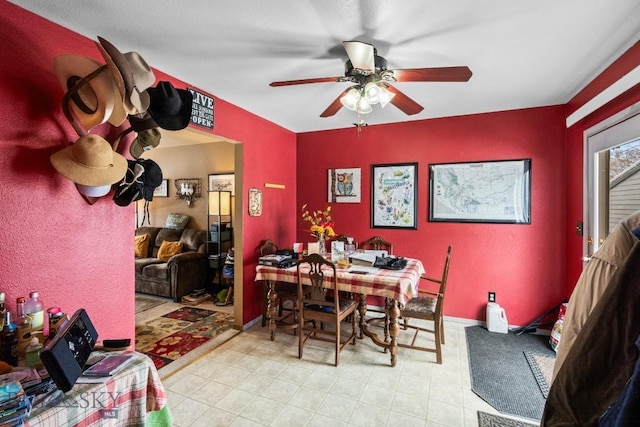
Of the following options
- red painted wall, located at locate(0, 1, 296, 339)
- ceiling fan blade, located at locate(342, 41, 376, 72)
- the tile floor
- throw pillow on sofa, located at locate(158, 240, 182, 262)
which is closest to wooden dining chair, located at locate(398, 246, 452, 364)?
the tile floor

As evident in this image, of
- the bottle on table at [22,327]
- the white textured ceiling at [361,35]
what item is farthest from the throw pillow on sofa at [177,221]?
the bottle on table at [22,327]

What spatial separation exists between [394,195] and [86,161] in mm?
3024

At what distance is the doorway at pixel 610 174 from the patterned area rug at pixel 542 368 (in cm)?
98

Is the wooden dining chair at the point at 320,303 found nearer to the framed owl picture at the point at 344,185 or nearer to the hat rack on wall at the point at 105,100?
the framed owl picture at the point at 344,185

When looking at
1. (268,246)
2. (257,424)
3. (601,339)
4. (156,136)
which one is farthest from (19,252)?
(601,339)

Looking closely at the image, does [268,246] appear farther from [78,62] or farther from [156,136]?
[78,62]

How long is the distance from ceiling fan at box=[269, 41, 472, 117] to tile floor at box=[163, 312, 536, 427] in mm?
2124

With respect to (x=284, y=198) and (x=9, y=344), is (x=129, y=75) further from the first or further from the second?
(x=284, y=198)

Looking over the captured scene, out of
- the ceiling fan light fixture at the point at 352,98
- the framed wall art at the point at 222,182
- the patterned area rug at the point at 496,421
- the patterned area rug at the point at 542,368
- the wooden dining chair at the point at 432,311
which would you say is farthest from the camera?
the framed wall art at the point at 222,182

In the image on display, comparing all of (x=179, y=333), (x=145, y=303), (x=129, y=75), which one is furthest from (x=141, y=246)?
(x=129, y=75)

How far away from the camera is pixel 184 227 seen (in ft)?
16.2

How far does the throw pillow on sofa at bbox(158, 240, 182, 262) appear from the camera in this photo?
4.48m

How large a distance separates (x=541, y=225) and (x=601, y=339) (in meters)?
2.72

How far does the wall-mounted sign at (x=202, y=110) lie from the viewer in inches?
98.6
